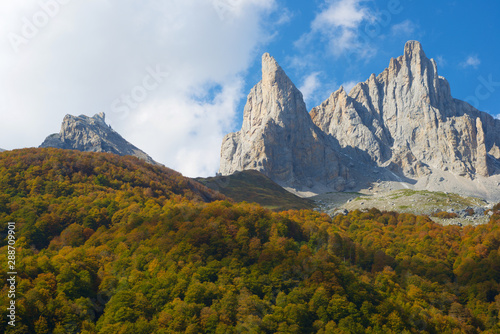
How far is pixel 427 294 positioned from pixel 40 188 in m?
77.4

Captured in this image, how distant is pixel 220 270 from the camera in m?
54.8

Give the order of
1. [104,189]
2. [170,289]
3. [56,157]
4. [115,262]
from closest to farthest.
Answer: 1. [170,289]
2. [115,262]
3. [104,189]
4. [56,157]

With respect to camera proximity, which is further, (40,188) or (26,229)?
(40,188)

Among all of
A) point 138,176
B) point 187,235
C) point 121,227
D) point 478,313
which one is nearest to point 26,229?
point 121,227

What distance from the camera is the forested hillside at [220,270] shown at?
148 ft

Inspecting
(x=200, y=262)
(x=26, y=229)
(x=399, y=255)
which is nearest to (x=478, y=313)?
(x=399, y=255)

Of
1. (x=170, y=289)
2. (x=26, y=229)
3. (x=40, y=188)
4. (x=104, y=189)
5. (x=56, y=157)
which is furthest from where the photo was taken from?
(x=56, y=157)

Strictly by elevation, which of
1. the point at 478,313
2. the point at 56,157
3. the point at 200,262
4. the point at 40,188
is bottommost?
the point at 478,313

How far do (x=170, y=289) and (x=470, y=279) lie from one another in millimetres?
48650

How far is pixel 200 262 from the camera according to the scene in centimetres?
5534

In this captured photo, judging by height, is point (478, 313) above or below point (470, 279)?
below

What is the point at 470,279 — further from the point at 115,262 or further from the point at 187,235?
the point at 115,262

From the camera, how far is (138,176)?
10800 cm

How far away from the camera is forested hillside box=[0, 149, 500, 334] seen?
4519 centimetres
